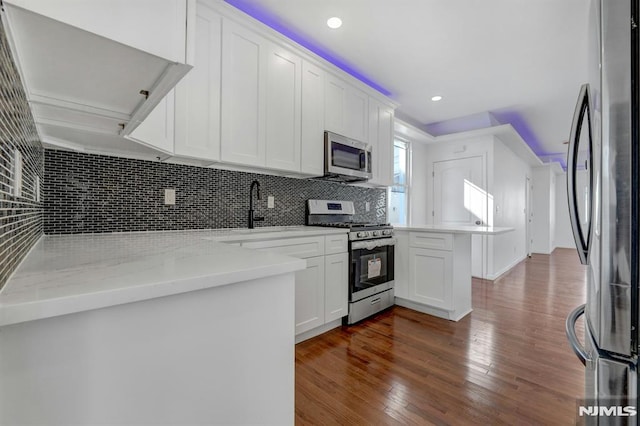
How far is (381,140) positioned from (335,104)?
91cm

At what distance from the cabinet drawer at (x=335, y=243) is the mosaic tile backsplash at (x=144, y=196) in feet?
1.81

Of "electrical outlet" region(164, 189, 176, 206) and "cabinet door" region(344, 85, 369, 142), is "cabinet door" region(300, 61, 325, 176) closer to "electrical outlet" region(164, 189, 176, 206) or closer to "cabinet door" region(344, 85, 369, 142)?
"cabinet door" region(344, 85, 369, 142)

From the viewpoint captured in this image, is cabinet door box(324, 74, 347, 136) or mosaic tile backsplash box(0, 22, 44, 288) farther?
cabinet door box(324, 74, 347, 136)

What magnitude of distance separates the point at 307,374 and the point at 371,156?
240 centimetres

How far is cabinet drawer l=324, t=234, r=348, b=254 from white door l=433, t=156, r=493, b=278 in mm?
2995

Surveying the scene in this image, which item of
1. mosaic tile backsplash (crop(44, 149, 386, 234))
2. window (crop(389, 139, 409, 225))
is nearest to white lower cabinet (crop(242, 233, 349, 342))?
mosaic tile backsplash (crop(44, 149, 386, 234))

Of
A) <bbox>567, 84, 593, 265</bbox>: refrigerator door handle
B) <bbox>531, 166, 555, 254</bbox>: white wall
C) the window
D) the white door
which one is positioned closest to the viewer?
<bbox>567, 84, 593, 265</bbox>: refrigerator door handle

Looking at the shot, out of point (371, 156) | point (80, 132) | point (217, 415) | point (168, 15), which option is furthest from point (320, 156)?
point (217, 415)

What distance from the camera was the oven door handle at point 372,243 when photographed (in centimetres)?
264

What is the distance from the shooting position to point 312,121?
2.71m

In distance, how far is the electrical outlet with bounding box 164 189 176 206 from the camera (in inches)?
79.7

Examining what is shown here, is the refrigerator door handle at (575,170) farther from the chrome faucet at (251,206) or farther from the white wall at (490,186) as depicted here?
the white wall at (490,186)

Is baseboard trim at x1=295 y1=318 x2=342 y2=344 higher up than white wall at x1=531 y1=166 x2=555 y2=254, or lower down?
lower down

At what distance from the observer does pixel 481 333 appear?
2.49 m
